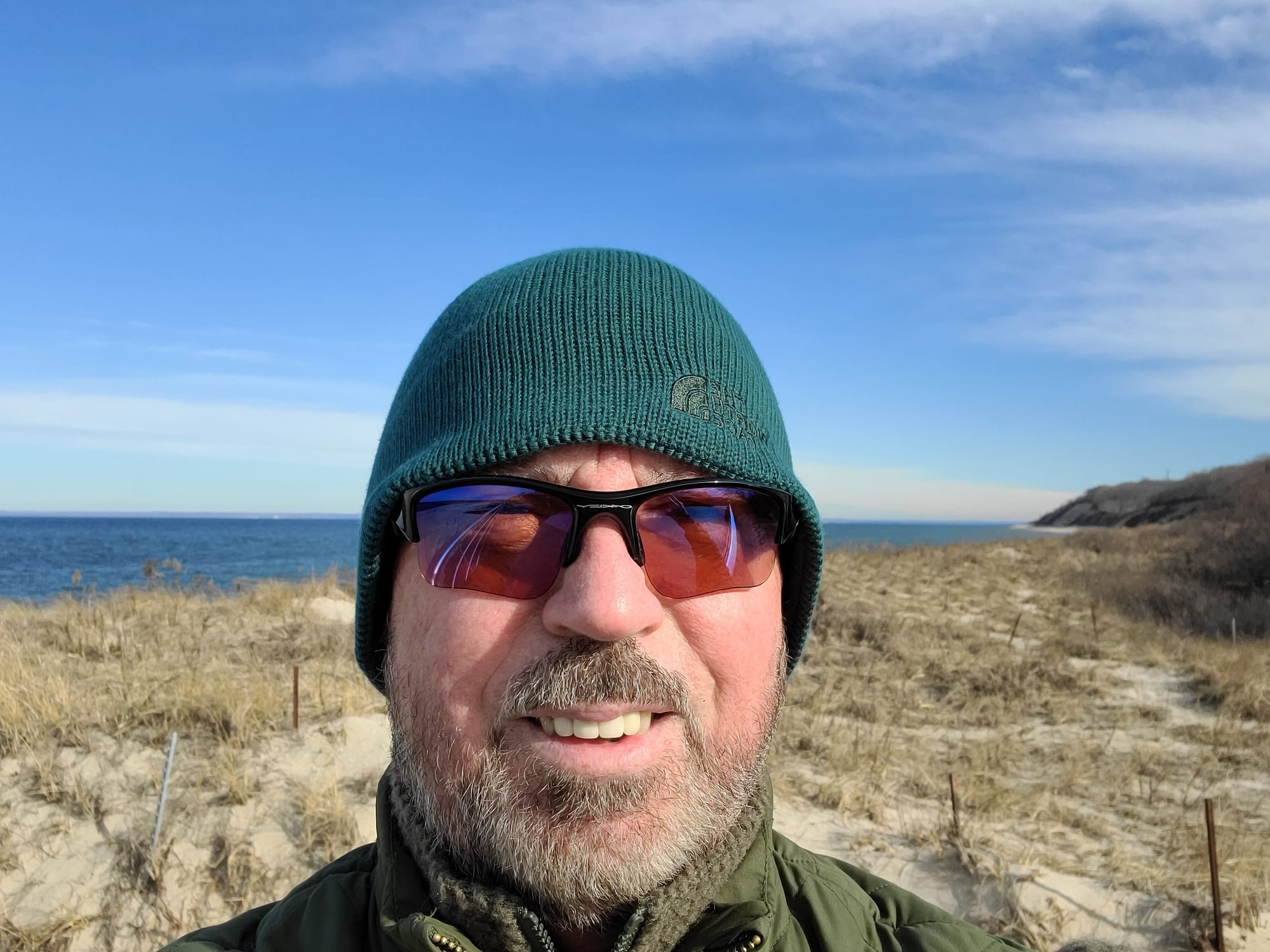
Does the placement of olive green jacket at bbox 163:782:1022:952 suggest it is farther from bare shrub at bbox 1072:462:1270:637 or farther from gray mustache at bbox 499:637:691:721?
bare shrub at bbox 1072:462:1270:637

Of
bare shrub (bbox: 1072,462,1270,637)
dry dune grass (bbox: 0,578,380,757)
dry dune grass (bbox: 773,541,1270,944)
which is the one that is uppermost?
bare shrub (bbox: 1072,462,1270,637)

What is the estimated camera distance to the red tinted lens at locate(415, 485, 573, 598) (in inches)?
51.6

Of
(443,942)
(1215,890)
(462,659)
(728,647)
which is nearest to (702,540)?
(728,647)

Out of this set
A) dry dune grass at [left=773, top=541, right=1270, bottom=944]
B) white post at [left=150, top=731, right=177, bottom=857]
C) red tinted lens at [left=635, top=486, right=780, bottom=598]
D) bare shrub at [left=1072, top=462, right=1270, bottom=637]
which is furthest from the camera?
bare shrub at [left=1072, top=462, right=1270, bottom=637]

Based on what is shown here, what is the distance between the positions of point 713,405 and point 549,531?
41cm

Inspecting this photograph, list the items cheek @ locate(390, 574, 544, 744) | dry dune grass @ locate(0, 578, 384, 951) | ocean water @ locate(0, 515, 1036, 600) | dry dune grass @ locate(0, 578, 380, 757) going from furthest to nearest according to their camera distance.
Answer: ocean water @ locate(0, 515, 1036, 600) → dry dune grass @ locate(0, 578, 380, 757) → dry dune grass @ locate(0, 578, 384, 951) → cheek @ locate(390, 574, 544, 744)

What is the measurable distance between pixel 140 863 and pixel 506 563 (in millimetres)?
3516

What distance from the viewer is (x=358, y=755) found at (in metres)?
4.61

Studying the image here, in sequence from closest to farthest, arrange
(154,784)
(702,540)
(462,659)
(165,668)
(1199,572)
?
(462,659) → (702,540) → (154,784) → (165,668) → (1199,572)

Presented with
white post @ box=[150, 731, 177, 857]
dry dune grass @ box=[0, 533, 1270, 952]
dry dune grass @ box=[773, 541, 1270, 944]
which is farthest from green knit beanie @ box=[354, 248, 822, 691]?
dry dune grass @ box=[773, 541, 1270, 944]

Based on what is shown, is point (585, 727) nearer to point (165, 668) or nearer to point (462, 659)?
point (462, 659)

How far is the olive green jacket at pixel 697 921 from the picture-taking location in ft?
3.96

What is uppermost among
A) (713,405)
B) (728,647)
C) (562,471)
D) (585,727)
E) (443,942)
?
(713,405)

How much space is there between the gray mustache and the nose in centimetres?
3
